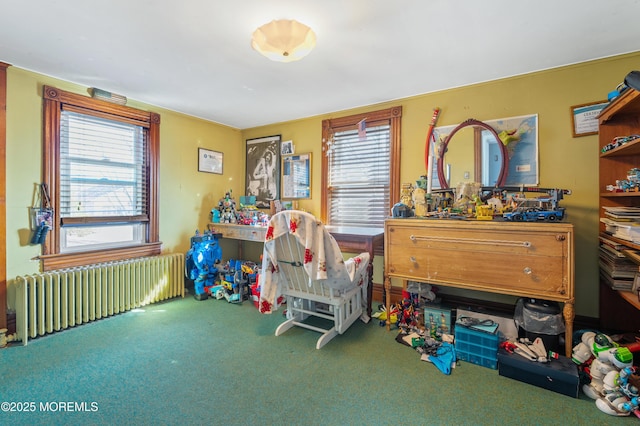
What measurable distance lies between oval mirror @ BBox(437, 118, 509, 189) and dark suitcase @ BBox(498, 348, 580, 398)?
147 cm

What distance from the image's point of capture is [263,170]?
426cm

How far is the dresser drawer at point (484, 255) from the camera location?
189 cm

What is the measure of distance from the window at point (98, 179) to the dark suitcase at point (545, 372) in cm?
367

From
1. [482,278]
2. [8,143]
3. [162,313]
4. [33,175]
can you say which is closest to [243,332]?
[162,313]

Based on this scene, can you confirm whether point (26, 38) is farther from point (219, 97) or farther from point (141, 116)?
point (219, 97)

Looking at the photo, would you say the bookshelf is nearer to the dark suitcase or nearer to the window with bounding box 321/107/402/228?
the dark suitcase

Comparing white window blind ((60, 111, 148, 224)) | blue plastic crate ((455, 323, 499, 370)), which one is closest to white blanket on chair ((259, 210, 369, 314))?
blue plastic crate ((455, 323, 499, 370))

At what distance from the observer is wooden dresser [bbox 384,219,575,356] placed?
188 centimetres

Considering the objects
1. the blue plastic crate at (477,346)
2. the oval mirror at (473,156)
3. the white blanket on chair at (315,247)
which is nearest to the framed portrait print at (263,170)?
the white blanket on chair at (315,247)

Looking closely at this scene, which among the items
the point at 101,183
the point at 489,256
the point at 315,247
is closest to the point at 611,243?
the point at 489,256

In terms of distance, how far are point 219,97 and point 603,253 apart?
3.83 m

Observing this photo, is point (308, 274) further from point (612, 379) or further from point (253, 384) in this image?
point (612, 379)

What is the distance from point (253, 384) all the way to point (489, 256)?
1.89 metres

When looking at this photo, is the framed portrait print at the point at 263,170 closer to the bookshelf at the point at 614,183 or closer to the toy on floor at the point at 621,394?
the bookshelf at the point at 614,183
